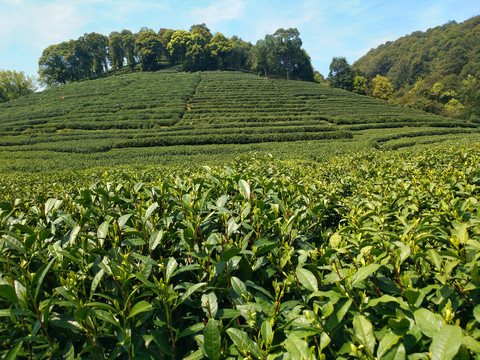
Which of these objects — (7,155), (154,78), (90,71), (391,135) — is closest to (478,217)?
(391,135)

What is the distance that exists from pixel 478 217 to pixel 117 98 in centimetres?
5594

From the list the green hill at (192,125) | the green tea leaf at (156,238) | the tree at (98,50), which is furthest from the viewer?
the tree at (98,50)

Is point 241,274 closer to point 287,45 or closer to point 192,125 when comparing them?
point 192,125

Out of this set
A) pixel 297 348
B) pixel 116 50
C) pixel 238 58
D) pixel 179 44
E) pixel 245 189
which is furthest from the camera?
pixel 238 58

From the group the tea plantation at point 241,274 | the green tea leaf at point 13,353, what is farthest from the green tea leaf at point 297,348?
the green tea leaf at point 13,353

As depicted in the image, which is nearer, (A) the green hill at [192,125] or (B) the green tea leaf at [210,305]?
(B) the green tea leaf at [210,305]

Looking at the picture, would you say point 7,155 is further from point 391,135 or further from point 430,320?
point 391,135

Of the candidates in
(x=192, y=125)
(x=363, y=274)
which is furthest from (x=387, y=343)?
(x=192, y=125)

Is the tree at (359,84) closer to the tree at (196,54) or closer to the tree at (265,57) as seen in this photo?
the tree at (265,57)

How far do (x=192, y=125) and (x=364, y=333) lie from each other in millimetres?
35492

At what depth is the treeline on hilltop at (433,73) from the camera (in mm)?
54812

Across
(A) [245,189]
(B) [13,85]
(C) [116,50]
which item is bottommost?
(A) [245,189]

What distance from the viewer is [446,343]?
0.76m

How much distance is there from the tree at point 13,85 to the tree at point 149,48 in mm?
32979
